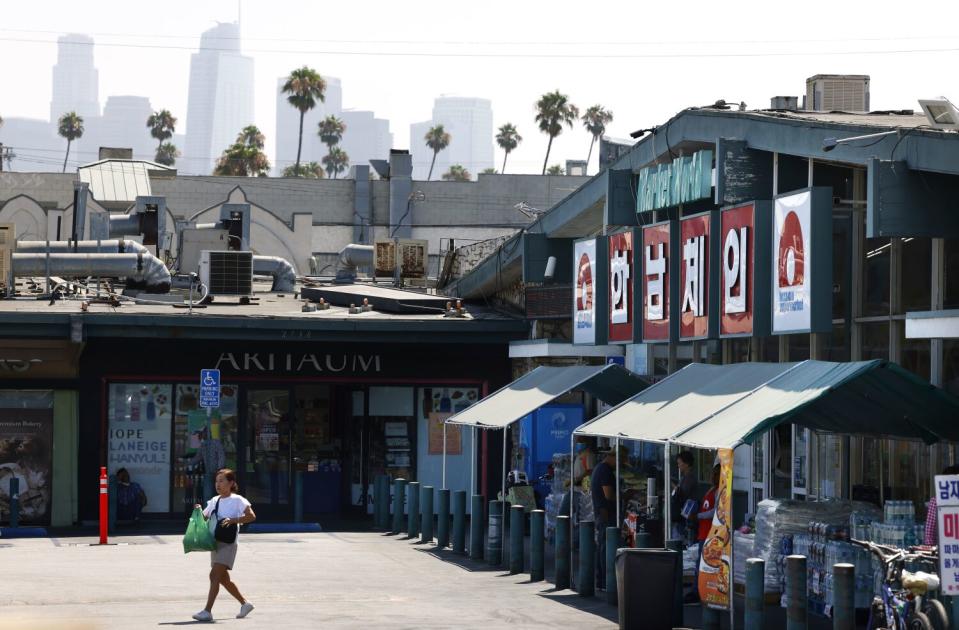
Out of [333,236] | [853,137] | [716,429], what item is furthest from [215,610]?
[333,236]

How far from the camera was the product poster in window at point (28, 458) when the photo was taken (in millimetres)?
29891

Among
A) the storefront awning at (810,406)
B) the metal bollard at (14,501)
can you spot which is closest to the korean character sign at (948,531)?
the storefront awning at (810,406)

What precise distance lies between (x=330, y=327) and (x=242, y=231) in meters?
13.0

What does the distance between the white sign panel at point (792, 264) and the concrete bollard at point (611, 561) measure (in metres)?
3.25

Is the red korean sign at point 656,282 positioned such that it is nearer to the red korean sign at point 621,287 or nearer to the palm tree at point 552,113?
the red korean sign at point 621,287

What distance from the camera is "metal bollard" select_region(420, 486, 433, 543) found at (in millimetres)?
25797

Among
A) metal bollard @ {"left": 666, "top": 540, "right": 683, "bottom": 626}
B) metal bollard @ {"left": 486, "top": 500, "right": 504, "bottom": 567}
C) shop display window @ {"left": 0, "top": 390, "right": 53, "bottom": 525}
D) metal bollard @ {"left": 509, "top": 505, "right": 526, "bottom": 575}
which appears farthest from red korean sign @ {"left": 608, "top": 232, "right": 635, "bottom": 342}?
shop display window @ {"left": 0, "top": 390, "right": 53, "bottom": 525}

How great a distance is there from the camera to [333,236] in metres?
65.8

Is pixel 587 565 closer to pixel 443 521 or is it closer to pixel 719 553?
pixel 719 553

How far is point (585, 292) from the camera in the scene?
82.5ft

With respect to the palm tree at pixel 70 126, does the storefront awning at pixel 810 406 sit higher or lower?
lower

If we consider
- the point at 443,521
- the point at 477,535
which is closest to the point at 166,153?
the point at 443,521

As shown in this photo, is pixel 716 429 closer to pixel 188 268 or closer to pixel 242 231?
pixel 188 268

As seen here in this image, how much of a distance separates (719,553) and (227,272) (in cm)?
1928
